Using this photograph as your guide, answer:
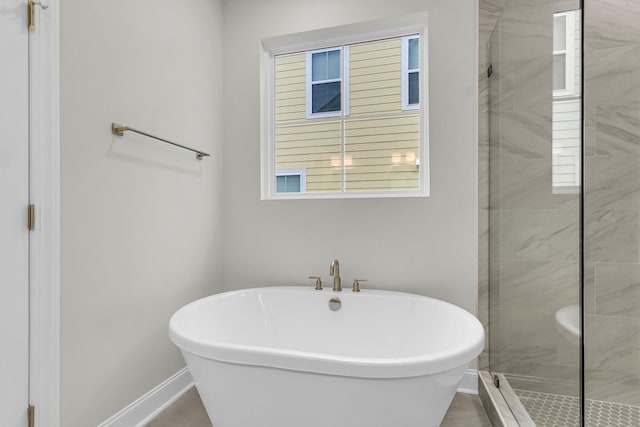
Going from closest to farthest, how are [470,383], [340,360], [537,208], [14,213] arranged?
[340,360], [14,213], [537,208], [470,383]

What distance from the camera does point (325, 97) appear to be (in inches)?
94.3

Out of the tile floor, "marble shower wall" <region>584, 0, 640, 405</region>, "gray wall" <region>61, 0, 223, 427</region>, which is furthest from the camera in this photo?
the tile floor

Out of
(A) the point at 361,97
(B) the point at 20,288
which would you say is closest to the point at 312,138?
(A) the point at 361,97

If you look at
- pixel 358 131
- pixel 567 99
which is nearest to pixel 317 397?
pixel 567 99

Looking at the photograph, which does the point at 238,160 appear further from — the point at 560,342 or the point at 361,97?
the point at 560,342

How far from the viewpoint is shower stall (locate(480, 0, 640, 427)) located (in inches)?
46.8

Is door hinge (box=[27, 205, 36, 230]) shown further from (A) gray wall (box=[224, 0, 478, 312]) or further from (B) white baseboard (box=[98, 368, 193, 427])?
(A) gray wall (box=[224, 0, 478, 312])

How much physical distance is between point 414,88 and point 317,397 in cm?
190

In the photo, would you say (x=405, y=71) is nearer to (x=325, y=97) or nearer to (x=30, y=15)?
(x=325, y=97)

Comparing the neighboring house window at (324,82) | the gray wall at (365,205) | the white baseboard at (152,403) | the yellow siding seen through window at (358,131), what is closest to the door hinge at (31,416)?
the white baseboard at (152,403)

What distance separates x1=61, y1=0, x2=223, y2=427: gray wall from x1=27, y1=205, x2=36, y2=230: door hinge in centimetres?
9

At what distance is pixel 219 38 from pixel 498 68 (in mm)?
1809

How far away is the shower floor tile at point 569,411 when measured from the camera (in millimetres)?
1169

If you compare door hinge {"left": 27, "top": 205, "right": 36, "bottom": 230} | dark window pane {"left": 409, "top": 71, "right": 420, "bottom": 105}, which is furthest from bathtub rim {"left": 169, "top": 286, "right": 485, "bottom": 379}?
dark window pane {"left": 409, "top": 71, "right": 420, "bottom": 105}
